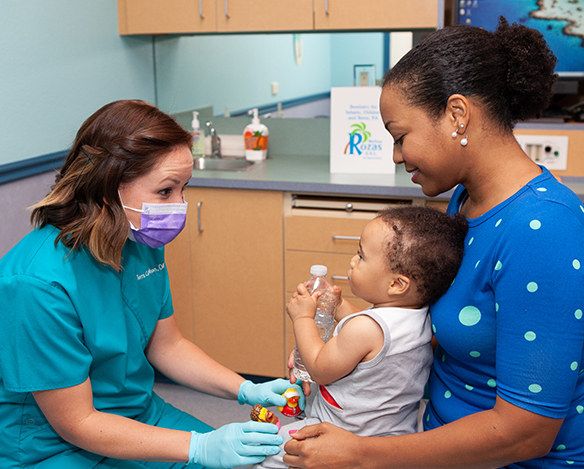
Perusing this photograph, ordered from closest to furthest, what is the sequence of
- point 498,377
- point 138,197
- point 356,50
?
point 498,377 → point 138,197 → point 356,50

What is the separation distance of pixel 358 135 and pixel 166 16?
1.10m

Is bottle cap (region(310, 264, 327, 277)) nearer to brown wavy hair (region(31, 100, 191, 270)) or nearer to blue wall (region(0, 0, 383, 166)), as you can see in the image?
brown wavy hair (region(31, 100, 191, 270))

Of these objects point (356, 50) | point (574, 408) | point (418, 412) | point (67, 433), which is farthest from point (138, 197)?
point (356, 50)

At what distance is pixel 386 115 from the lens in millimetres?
981

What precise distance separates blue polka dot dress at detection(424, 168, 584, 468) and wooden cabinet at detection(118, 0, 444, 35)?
5.57ft

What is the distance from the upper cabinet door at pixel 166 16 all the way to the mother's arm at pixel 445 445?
2.15m

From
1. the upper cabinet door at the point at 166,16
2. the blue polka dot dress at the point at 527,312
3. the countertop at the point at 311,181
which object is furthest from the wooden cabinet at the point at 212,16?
the blue polka dot dress at the point at 527,312

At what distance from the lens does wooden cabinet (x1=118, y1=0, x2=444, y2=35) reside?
2.40m

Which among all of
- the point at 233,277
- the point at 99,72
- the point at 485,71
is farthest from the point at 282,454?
the point at 99,72

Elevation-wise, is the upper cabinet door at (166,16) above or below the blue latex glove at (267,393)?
above

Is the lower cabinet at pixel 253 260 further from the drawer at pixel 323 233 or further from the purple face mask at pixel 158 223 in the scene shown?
the purple face mask at pixel 158 223

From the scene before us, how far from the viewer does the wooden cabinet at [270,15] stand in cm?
240

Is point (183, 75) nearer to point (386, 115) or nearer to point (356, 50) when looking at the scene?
point (356, 50)

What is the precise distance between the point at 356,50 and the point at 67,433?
2212 millimetres
